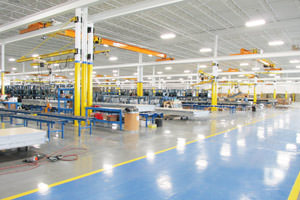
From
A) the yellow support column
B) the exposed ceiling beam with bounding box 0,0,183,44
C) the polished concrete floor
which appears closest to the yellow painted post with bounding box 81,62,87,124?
the yellow support column

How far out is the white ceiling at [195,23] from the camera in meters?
10.9

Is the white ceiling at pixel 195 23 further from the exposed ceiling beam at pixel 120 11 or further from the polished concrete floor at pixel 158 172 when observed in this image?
the polished concrete floor at pixel 158 172

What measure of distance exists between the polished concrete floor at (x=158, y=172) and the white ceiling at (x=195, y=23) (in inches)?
298

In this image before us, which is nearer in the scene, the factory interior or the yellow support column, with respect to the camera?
the factory interior

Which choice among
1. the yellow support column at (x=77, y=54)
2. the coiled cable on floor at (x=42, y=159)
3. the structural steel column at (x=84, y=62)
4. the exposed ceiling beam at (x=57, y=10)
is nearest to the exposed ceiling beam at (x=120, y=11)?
the structural steel column at (x=84, y=62)

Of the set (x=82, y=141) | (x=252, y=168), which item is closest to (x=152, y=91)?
(x=82, y=141)

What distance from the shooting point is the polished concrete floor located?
3152mm

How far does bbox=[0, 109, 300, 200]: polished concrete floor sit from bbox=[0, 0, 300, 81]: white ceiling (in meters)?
7.57

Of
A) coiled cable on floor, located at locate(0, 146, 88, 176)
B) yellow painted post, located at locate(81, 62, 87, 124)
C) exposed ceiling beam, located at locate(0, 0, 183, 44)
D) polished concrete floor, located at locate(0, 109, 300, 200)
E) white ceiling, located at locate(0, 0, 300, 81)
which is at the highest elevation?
white ceiling, located at locate(0, 0, 300, 81)

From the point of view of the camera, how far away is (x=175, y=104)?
13086 mm

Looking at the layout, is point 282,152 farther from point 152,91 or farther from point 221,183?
point 152,91

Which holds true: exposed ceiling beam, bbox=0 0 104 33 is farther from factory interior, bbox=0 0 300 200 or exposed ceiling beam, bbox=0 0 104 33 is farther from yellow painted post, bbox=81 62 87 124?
yellow painted post, bbox=81 62 87 124

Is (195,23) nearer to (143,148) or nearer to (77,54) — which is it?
(77,54)

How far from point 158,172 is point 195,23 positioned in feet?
38.2
